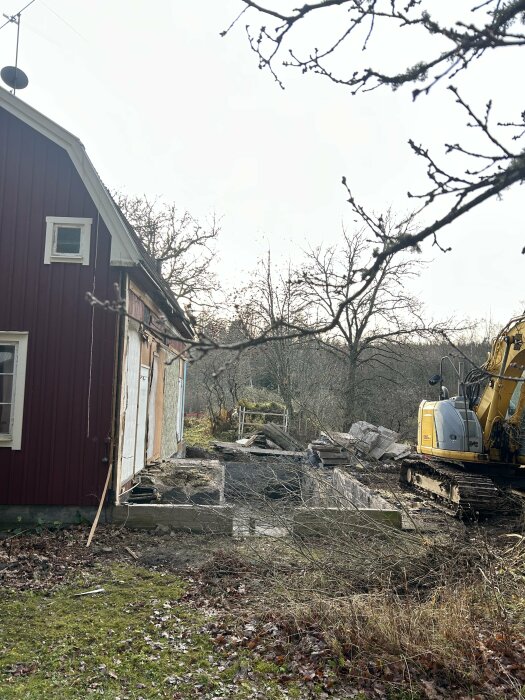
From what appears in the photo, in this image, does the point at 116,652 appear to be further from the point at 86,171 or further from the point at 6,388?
the point at 86,171

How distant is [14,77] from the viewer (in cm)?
1080

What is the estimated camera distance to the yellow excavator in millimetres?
10938

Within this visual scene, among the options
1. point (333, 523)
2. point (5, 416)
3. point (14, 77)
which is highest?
point (14, 77)

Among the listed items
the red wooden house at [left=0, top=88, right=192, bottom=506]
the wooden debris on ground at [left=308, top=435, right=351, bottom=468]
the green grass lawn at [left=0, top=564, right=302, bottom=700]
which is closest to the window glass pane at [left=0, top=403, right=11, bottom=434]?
the red wooden house at [left=0, top=88, right=192, bottom=506]

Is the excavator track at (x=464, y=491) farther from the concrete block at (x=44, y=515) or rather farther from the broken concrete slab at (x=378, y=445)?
the broken concrete slab at (x=378, y=445)

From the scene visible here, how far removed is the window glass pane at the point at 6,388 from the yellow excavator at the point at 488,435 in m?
7.32

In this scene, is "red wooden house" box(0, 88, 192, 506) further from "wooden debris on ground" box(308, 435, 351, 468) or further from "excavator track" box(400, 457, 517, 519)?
"wooden debris on ground" box(308, 435, 351, 468)

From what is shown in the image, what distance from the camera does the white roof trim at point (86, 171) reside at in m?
9.25

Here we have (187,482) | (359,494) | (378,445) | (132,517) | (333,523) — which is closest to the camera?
(333,523)

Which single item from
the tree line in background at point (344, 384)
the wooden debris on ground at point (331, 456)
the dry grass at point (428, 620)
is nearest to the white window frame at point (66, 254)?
the dry grass at point (428, 620)

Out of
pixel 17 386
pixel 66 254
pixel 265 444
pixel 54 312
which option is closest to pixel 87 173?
pixel 66 254

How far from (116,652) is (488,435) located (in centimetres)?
890

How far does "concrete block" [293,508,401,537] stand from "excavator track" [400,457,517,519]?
334 centimetres

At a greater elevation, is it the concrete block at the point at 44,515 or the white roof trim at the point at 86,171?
the white roof trim at the point at 86,171
